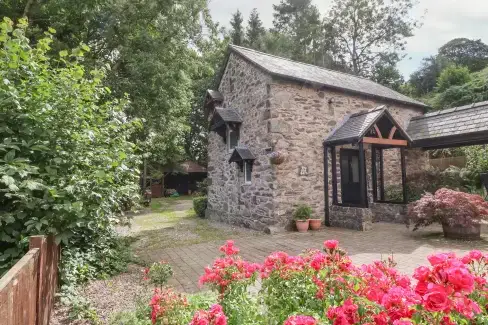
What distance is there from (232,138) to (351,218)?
A: 5.30 m

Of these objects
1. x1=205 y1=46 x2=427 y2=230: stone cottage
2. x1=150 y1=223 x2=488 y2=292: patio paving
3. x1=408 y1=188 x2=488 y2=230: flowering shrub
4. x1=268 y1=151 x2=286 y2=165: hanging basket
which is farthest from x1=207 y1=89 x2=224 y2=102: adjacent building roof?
x1=408 y1=188 x2=488 y2=230: flowering shrub

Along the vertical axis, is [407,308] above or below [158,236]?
above

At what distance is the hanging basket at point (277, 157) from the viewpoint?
28.0ft

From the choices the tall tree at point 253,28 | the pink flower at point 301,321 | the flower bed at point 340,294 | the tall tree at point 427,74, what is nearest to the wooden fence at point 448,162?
the flower bed at point 340,294

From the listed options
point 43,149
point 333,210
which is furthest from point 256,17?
point 43,149

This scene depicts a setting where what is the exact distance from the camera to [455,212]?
6535mm

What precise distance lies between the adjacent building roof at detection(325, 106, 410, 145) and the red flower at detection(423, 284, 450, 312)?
7570 mm

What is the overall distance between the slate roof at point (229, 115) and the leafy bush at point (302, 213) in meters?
3.96

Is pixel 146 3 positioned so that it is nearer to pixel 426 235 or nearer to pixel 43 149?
pixel 43 149

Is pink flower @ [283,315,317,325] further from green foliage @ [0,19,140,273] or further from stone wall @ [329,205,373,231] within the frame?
stone wall @ [329,205,373,231]

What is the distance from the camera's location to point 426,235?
7418 millimetres

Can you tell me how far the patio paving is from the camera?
17.1 ft

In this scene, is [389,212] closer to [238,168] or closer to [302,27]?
[238,168]

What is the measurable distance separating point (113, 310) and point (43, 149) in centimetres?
212
